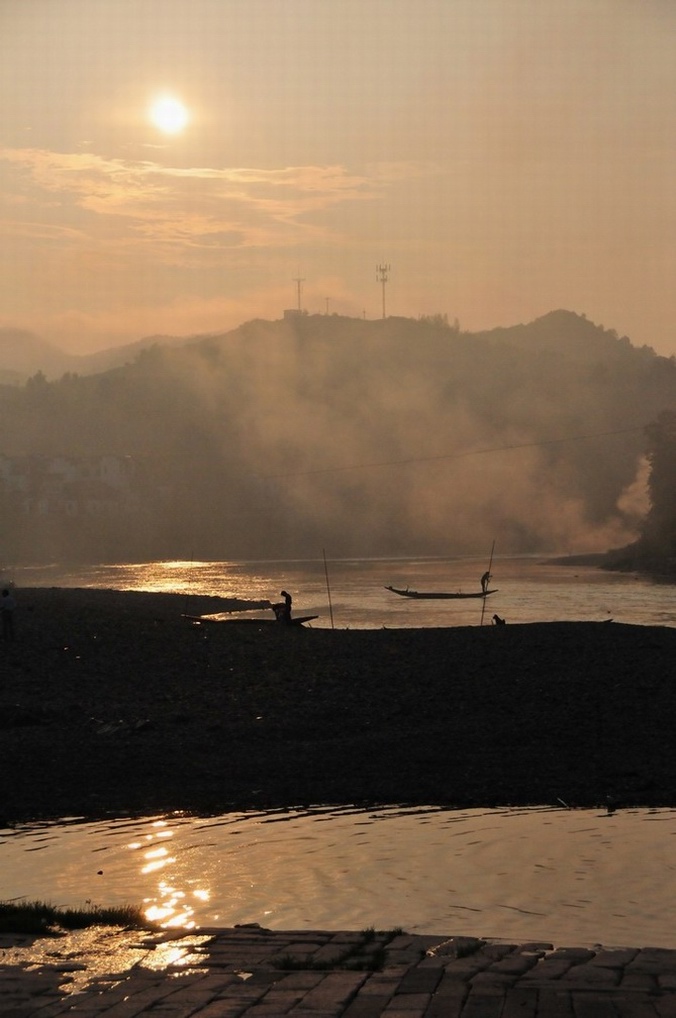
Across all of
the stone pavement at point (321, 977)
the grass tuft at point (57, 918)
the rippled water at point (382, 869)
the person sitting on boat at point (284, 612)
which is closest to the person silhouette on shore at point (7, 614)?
the person sitting on boat at point (284, 612)

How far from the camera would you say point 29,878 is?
46.0 ft

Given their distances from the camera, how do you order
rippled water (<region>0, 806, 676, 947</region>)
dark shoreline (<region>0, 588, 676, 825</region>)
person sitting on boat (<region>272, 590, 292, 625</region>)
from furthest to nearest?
1. person sitting on boat (<region>272, 590, 292, 625</region>)
2. dark shoreline (<region>0, 588, 676, 825</region>)
3. rippled water (<region>0, 806, 676, 947</region>)

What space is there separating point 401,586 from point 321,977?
8108 cm

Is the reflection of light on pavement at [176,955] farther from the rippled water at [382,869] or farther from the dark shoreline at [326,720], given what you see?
the dark shoreline at [326,720]

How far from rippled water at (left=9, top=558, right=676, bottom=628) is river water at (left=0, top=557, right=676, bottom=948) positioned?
124 ft

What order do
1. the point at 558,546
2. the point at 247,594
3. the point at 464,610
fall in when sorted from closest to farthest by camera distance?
the point at 464,610
the point at 247,594
the point at 558,546

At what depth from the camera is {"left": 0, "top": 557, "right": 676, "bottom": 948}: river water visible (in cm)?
1245

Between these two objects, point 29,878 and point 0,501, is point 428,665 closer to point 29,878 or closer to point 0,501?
point 29,878

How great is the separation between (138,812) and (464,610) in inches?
1942

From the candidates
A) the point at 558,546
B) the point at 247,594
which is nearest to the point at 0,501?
the point at 558,546

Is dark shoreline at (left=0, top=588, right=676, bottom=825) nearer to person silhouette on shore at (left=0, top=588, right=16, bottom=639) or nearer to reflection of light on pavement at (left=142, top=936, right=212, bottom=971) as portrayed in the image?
person silhouette on shore at (left=0, top=588, right=16, bottom=639)

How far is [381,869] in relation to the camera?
1439cm

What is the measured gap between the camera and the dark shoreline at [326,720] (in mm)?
18719

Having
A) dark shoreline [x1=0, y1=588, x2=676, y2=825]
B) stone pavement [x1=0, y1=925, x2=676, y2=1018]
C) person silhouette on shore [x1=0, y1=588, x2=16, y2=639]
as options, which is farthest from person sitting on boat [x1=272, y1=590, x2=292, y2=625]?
stone pavement [x1=0, y1=925, x2=676, y2=1018]
